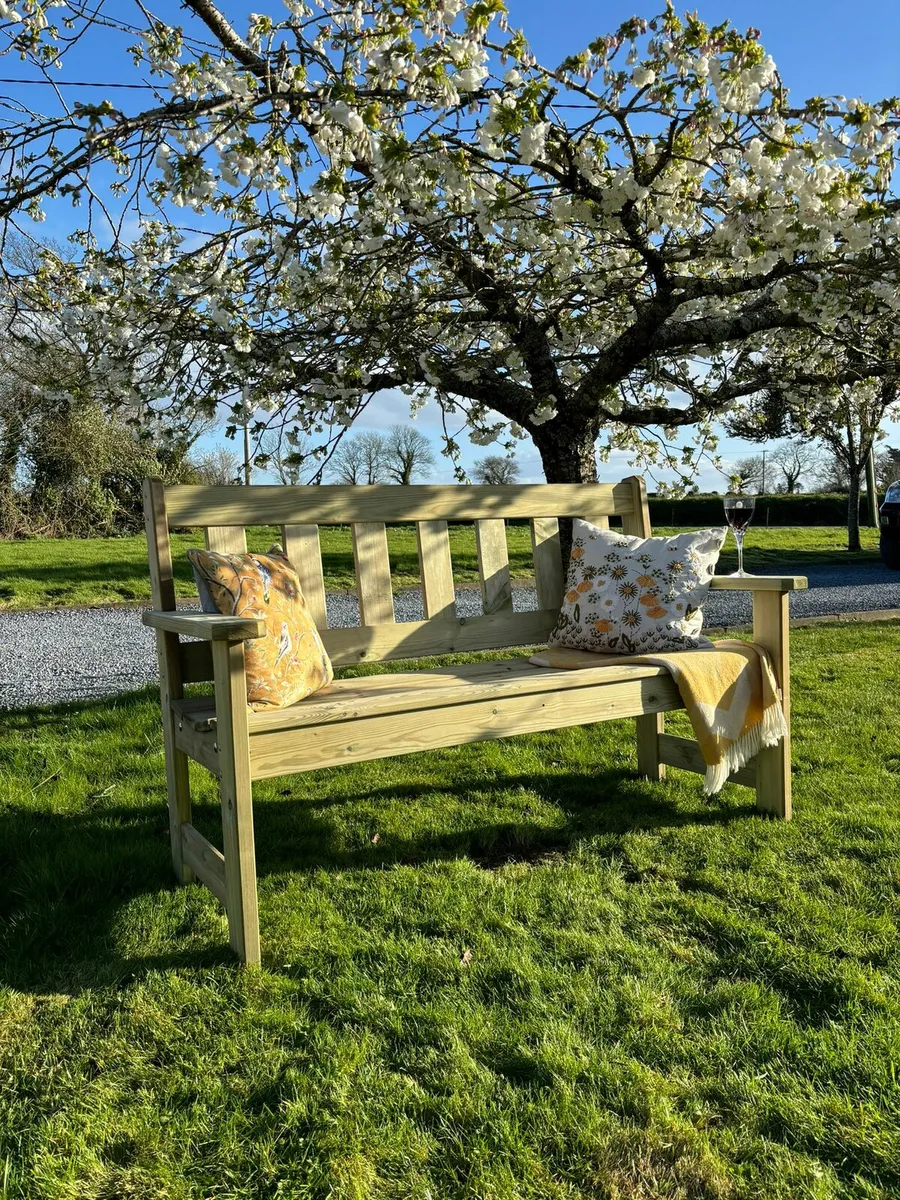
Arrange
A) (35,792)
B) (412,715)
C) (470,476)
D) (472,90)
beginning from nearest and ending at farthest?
(412,715) < (472,90) < (35,792) < (470,476)

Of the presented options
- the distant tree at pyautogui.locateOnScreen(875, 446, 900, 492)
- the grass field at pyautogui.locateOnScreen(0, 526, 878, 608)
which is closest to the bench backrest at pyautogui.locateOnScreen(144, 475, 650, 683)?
the grass field at pyautogui.locateOnScreen(0, 526, 878, 608)

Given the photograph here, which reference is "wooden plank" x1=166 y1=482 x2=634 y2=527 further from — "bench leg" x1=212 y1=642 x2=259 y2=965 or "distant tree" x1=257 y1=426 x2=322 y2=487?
"distant tree" x1=257 y1=426 x2=322 y2=487

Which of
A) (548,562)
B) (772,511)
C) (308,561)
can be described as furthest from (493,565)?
(772,511)

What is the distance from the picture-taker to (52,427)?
14.0 m

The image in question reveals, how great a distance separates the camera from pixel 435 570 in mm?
3084

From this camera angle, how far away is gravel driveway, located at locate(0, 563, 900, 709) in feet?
16.0

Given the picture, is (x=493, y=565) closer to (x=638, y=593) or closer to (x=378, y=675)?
(x=638, y=593)

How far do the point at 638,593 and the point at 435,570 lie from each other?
754mm

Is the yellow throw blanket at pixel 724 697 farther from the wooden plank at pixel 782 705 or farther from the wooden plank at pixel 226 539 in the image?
the wooden plank at pixel 226 539

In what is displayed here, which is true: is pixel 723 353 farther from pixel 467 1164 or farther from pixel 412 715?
pixel 467 1164

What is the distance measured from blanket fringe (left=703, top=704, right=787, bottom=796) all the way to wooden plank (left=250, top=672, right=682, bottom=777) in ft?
0.81

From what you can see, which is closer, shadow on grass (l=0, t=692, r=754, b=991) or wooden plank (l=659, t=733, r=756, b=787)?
shadow on grass (l=0, t=692, r=754, b=991)

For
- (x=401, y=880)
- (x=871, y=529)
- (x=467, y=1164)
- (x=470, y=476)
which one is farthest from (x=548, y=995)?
(x=871, y=529)

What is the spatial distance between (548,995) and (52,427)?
14549mm
